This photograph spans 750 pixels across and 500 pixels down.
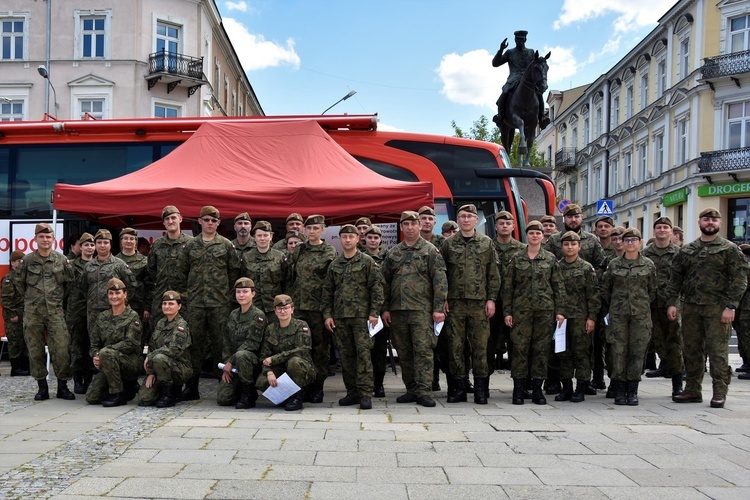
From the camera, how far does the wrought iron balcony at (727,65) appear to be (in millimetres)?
27219

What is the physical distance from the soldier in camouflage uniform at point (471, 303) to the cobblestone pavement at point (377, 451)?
0.31m

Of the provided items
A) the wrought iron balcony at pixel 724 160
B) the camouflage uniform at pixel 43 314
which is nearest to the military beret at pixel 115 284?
the camouflage uniform at pixel 43 314

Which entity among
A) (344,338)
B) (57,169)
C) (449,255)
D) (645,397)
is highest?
(57,169)

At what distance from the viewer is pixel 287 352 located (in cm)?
701

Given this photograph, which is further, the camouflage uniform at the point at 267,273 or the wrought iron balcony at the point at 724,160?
the wrought iron balcony at the point at 724,160

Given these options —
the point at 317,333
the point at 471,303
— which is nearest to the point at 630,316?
the point at 471,303

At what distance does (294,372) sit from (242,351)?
594 mm

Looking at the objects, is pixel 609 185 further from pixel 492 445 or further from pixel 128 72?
pixel 492 445

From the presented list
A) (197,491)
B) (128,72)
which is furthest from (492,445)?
(128,72)

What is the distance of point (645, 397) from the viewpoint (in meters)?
A: 8.04

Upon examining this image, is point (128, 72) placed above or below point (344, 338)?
above

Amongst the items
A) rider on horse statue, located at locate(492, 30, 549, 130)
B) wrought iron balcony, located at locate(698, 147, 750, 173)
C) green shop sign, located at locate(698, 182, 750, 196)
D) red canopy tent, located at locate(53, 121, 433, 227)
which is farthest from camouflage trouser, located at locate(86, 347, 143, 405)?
green shop sign, located at locate(698, 182, 750, 196)

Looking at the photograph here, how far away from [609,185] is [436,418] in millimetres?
38260

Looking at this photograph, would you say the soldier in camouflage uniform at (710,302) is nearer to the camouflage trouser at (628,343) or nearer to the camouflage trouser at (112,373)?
the camouflage trouser at (628,343)
